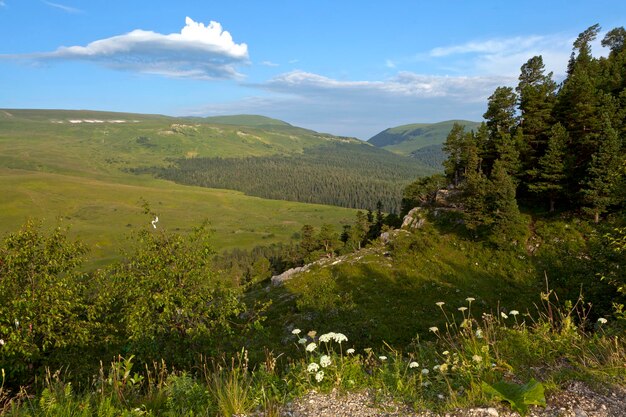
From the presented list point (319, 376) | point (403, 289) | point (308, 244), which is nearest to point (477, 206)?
point (403, 289)

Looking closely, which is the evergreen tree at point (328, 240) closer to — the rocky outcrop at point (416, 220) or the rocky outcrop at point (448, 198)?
the rocky outcrop at point (416, 220)

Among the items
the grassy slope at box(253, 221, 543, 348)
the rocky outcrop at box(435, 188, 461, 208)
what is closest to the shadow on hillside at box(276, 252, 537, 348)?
the grassy slope at box(253, 221, 543, 348)

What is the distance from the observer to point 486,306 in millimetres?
35781

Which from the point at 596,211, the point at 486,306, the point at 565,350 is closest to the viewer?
the point at 565,350

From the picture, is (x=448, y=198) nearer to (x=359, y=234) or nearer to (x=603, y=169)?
(x=603, y=169)

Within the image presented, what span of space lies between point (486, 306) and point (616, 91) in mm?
47805

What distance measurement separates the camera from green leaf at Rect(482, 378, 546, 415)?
5105 millimetres

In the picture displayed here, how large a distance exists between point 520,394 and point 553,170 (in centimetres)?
5252

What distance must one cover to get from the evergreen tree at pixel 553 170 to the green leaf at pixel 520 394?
5104 cm

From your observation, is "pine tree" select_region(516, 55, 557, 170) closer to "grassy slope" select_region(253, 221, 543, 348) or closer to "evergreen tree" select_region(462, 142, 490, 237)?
"evergreen tree" select_region(462, 142, 490, 237)

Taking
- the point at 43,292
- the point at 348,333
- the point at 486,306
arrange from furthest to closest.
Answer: the point at 486,306 → the point at 348,333 → the point at 43,292

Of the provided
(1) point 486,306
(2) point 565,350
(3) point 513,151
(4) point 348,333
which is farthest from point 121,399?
(3) point 513,151

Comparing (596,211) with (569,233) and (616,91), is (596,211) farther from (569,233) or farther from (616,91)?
(616,91)

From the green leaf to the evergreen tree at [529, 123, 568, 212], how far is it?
5104 cm
